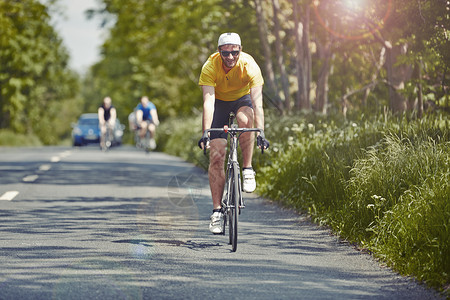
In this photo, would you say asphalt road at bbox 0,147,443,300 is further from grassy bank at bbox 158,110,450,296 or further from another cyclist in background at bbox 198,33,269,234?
another cyclist in background at bbox 198,33,269,234

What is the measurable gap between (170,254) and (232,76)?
5.90ft

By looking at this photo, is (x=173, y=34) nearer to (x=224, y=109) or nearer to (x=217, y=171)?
(x=224, y=109)

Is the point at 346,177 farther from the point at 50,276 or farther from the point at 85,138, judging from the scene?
the point at 85,138

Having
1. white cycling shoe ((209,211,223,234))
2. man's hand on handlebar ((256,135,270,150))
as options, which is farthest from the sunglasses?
white cycling shoe ((209,211,223,234))

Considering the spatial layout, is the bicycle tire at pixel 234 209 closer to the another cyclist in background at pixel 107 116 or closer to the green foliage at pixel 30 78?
the another cyclist in background at pixel 107 116

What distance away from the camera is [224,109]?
8.04 metres

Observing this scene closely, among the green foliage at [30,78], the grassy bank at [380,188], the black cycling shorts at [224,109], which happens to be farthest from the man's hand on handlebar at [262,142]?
the green foliage at [30,78]

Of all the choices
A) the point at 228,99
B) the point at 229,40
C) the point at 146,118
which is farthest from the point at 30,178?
the point at 146,118

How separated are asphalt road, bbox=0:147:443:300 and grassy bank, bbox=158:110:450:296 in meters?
0.20

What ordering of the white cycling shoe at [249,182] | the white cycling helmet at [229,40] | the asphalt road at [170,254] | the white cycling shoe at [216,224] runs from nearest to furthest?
the asphalt road at [170,254]
the white cycling helmet at [229,40]
the white cycling shoe at [249,182]
the white cycling shoe at [216,224]

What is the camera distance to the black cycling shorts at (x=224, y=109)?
26.1 feet

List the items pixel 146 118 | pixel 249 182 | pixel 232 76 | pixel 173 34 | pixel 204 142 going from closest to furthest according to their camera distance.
Result: pixel 204 142, pixel 232 76, pixel 249 182, pixel 146 118, pixel 173 34

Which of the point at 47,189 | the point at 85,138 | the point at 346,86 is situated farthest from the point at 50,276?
the point at 85,138

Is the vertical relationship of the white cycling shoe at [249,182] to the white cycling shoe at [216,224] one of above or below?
above
